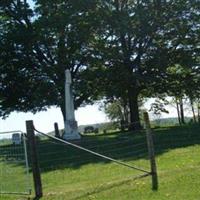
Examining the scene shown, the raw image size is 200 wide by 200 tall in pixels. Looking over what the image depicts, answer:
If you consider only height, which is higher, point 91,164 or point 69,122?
point 69,122

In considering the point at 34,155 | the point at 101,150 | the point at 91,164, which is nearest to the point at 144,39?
the point at 101,150

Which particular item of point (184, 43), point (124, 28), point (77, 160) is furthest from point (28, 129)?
point (184, 43)

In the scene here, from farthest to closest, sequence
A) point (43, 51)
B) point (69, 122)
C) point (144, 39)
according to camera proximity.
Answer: point (43, 51)
point (144, 39)
point (69, 122)

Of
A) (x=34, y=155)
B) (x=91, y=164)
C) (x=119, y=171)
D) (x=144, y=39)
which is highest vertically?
(x=144, y=39)

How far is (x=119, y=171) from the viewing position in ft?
49.8

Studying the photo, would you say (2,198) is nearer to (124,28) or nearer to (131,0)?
(124,28)

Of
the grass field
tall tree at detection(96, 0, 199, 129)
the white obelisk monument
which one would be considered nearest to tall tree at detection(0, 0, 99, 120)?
tall tree at detection(96, 0, 199, 129)

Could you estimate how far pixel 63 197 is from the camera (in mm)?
11922

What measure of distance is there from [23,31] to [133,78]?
8.90 meters

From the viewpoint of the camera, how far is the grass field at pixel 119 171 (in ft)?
37.3

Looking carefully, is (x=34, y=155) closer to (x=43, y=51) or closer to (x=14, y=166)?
(x=14, y=166)

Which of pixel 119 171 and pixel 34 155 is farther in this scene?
pixel 119 171

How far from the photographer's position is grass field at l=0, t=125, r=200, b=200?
37.3 feet

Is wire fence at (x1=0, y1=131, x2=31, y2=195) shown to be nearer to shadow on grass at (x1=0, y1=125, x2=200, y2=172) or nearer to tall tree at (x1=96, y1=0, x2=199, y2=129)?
shadow on grass at (x1=0, y1=125, x2=200, y2=172)
